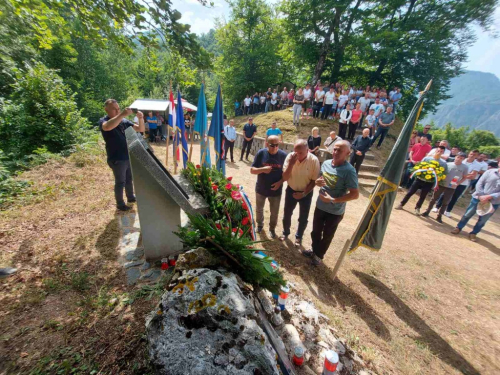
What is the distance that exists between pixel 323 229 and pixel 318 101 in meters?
10.7

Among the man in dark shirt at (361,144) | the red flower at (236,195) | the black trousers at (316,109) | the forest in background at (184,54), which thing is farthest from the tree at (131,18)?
the black trousers at (316,109)

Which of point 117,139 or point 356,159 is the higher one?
point 117,139

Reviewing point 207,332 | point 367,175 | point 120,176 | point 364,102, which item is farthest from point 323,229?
point 364,102

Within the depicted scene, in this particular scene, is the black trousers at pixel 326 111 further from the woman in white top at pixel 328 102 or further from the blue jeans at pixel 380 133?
the blue jeans at pixel 380 133

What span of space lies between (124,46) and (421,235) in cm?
795

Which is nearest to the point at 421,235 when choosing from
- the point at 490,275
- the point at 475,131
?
the point at 490,275

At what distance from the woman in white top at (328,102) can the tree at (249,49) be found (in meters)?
13.2

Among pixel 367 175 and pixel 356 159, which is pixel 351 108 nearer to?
pixel 367 175

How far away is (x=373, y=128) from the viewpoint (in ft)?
34.2

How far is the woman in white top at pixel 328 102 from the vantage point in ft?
38.1

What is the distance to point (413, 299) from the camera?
3.48 meters

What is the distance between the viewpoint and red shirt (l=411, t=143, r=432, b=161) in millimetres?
7934

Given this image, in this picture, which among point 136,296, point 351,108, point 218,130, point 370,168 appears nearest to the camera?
point 136,296

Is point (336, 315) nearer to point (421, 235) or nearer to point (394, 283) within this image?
point (394, 283)
